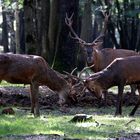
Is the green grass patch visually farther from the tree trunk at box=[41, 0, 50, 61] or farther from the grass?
the tree trunk at box=[41, 0, 50, 61]

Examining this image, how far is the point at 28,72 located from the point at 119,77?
2.21m

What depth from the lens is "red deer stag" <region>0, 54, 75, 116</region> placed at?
1158cm

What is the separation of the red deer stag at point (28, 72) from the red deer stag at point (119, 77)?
988 millimetres

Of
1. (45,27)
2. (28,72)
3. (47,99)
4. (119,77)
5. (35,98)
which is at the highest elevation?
(28,72)

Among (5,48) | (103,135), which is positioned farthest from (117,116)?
(5,48)

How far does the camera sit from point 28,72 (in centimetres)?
1169

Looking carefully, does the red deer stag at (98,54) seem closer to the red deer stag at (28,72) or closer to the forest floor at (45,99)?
the forest floor at (45,99)

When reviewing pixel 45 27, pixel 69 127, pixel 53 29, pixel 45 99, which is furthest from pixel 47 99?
pixel 45 27

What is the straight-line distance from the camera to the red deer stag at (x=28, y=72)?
1158 cm

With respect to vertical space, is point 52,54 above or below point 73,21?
below

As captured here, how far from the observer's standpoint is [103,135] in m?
8.67

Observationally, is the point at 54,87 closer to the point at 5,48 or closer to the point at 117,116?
the point at 117,116

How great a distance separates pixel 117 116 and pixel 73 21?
831 centimetres

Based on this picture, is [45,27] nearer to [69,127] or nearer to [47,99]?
[47,99]
